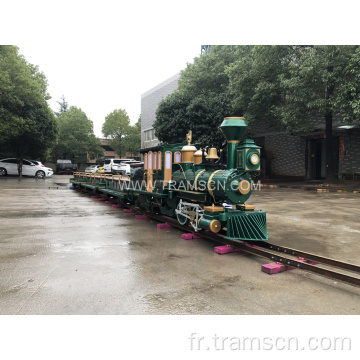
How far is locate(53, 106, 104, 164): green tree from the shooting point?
140ft

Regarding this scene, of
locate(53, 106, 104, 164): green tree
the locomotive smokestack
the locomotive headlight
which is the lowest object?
the locomotive headlight

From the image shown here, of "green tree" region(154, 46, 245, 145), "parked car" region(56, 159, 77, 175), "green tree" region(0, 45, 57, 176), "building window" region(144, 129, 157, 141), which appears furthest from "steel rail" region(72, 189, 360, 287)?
"building window" region(144, 129, 157, 141)

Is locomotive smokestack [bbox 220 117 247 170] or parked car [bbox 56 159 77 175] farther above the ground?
locomotive smokestack [bbox 220 117 247 170]

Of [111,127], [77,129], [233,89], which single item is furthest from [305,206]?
[111,127]

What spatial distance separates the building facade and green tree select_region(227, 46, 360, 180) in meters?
20.0

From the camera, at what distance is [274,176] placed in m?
25.7

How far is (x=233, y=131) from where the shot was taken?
5.81m

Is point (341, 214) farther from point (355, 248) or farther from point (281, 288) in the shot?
point (281, 288)

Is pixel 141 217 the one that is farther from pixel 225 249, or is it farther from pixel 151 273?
pixel 151 273

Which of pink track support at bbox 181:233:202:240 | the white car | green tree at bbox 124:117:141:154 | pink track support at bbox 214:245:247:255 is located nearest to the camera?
→ pink track support at bbox 214:245:247:255

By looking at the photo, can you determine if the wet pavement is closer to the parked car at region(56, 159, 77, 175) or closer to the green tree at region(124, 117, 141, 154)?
the parked car at region(56, 159, 77, 175)

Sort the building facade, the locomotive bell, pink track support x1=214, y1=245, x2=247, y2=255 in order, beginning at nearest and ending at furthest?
pink track support x1=214, y1=245, x2=247, y2=255, the locomotive bell, the building facade

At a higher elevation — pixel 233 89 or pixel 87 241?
pixel 233 89

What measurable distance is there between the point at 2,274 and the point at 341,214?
8.99m
